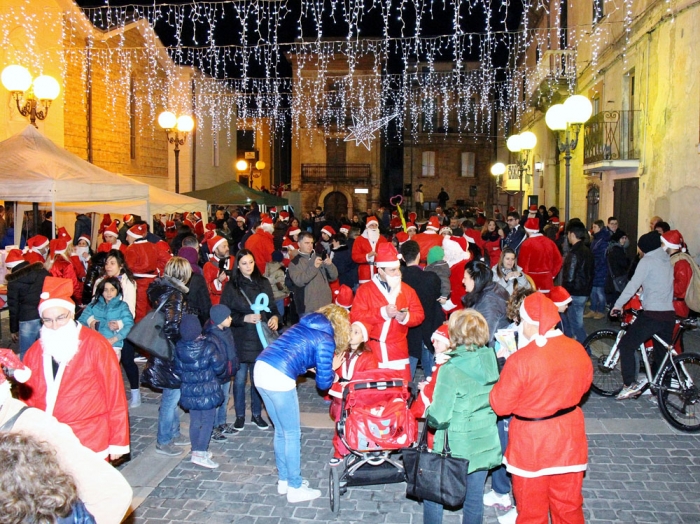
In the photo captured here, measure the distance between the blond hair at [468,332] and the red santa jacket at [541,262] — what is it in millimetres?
5707

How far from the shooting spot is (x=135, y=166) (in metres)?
26.1

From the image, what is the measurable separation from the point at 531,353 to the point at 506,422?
4.74 ft

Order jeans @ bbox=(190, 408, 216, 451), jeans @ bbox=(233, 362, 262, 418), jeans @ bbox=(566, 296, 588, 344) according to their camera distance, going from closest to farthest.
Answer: jeans @ bbox=(190, 408, 216, 451) → jeans @ bbox=(233, 362, 262, 418) → jeans @ bbox=(566, 296, 588, 344)

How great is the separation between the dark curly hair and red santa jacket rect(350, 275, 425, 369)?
438 cm

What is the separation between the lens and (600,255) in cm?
1298

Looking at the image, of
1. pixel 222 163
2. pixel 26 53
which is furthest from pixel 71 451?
pixel 222 163

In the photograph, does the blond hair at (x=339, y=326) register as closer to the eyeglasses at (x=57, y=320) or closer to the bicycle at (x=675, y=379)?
the eyeglasses at (x=57, y=320)

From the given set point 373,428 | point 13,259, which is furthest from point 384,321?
point 13,259

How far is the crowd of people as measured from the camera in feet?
13.1

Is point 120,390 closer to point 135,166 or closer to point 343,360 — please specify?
point 343,360

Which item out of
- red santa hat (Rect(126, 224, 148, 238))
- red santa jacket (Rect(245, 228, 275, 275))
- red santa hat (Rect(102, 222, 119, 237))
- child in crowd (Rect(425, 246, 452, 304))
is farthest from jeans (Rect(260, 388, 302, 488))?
red santa hat (Rect(102, 222, 119, 237))

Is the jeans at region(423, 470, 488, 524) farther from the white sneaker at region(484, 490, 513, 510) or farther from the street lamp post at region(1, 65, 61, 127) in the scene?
the street lamp post at region(1, 65, 61, 127)

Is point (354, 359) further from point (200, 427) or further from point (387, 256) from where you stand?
point (200, 427)

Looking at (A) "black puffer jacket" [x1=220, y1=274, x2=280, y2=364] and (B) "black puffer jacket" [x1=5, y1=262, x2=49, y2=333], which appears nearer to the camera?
(A) "black puffer jacket" [x1=220, y1=274, x2=280, y2=364]
